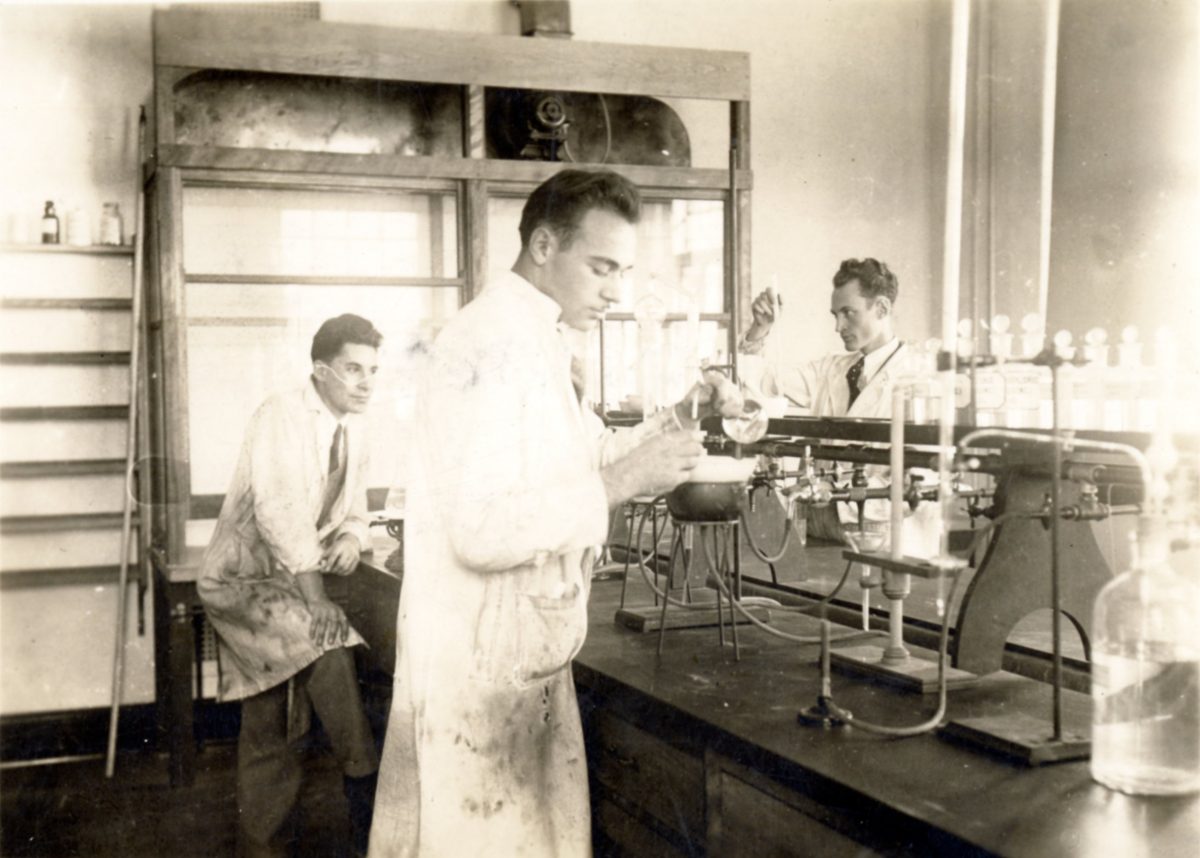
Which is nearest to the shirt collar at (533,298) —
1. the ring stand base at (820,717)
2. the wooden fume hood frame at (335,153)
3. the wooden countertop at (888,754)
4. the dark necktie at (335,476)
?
the wooden countertop at (888,754)

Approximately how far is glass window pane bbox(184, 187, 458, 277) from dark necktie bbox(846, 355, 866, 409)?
177 centimetres

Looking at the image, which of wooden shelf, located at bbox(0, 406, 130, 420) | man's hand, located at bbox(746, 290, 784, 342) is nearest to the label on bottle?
man's hand, located at bbox(746, 290, 784, 342)

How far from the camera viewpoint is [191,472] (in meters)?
4.46

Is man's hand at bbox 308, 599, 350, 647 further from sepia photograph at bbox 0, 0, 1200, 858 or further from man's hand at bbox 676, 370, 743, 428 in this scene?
man's hand at bbox 676, 370, 743, 428

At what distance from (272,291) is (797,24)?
2891 mm

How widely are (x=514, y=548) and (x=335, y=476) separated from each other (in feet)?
6.19

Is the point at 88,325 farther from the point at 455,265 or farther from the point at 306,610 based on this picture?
the point at 306,610

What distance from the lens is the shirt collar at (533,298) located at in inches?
69.7

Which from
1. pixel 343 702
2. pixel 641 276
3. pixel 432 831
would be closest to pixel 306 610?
pixel 343 702

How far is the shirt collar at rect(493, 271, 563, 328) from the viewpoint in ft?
5.81

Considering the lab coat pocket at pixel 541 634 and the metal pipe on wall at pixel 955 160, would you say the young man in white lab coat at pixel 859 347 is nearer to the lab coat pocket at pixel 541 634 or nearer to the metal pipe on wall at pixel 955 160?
the lab coat pocket at pixel 541 634

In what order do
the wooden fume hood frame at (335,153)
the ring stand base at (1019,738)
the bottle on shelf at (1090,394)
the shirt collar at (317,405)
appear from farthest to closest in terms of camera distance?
the wooden fume hood frame at (335,153) → the bottle on shelf at (1090,394) → the shirt collar at (317,405) → the ring stand base at (1019,738)

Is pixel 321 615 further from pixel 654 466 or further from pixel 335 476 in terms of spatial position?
pixel 654 466

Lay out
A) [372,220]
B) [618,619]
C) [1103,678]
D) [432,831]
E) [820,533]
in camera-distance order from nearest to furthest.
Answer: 1. [1103,678]
2. [432,831]
3. [618,619]
4. [820,533]
5. [372,220]
